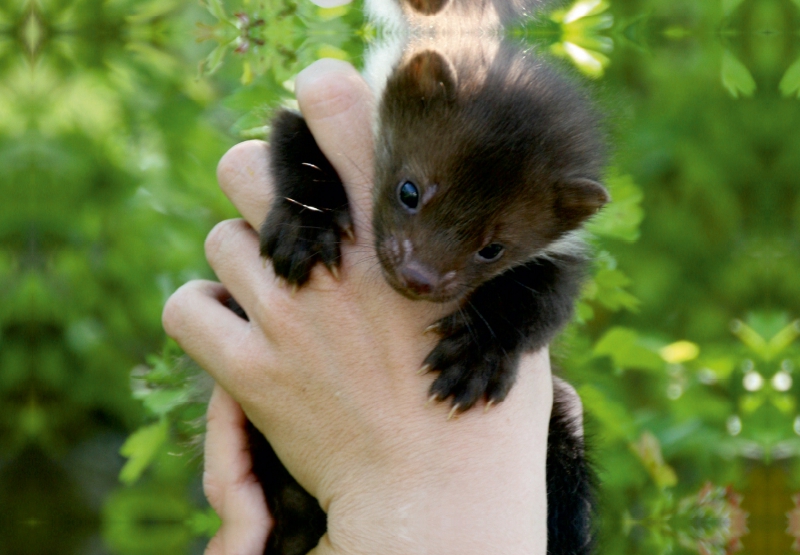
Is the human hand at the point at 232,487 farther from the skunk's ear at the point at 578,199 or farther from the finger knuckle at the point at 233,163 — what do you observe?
the skunk's ear at the point at 578,199

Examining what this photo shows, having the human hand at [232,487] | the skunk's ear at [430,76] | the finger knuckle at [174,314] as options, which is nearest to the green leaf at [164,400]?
the human hand at [232,487]

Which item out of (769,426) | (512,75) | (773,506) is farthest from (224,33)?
(773,506)

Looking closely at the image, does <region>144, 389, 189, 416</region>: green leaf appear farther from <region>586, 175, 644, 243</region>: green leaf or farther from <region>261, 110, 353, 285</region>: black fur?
<region>586, 175, 644, 243</region>: green leaf

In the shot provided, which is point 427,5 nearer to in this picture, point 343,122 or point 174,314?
point 343,122

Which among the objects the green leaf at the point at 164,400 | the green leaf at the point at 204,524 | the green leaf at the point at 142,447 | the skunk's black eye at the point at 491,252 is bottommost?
the green leaf at the point at 204,524

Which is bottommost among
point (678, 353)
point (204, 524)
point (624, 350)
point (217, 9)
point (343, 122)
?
point (204, 524)

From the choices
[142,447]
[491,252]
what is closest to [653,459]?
[491,252]
